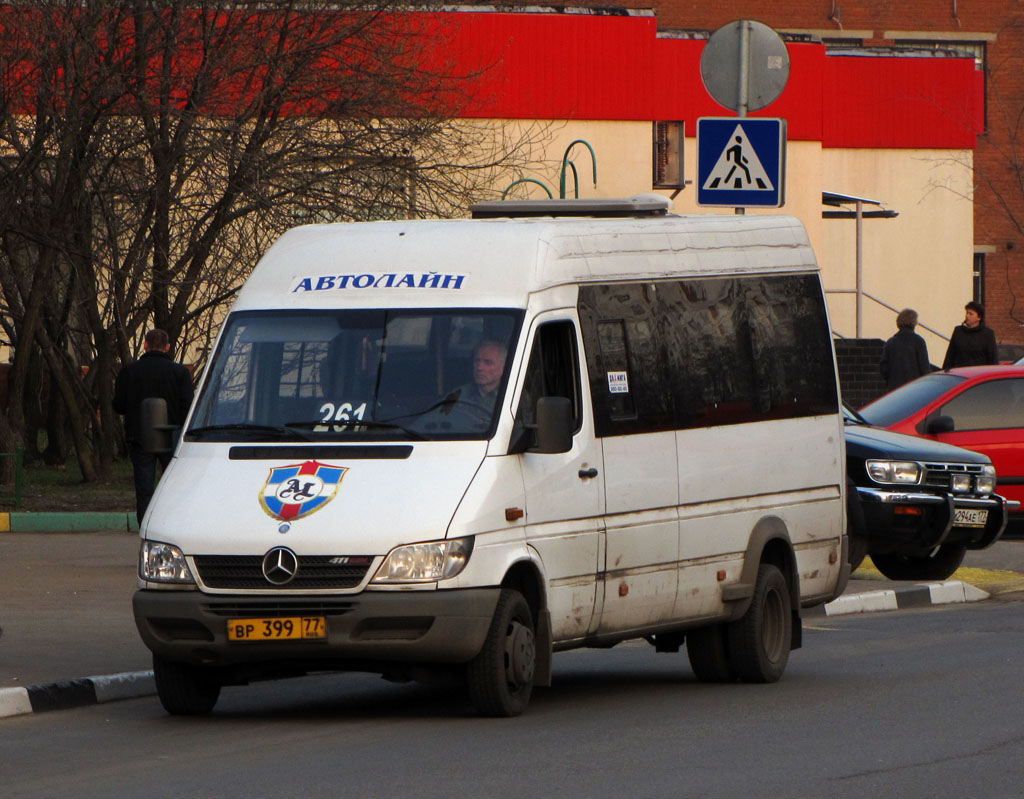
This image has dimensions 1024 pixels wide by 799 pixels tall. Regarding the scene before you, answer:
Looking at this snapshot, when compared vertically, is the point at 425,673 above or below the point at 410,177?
below

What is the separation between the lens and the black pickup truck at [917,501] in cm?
1555

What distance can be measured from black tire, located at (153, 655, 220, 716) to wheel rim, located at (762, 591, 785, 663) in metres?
3.14

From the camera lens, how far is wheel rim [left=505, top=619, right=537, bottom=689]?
9.09m

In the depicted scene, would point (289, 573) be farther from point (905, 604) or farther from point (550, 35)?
point (550, 35)

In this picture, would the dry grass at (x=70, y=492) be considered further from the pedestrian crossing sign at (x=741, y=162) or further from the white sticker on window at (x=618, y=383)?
the white sticker on window at (x=618, y=383)

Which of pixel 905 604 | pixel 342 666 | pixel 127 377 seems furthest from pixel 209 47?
pixel 342 666

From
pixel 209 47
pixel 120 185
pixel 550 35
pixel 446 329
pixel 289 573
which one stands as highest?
pixel 550 35

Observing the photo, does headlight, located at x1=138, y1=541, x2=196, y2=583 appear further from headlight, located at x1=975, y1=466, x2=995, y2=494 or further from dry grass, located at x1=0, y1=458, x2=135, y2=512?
dry grass, located at x1=0, y1=458, x2=135, y2=512

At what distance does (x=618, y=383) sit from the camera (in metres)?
10.1

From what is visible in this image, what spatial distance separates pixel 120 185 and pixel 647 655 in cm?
1143

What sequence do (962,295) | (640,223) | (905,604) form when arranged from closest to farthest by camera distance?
(640,223) < (905,604) < (962,295)

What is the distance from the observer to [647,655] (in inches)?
497

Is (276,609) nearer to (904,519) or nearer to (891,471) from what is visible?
(904,519)

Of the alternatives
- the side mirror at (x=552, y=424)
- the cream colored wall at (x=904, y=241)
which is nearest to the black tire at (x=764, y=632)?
the side mirror at (x=552, y=424)
